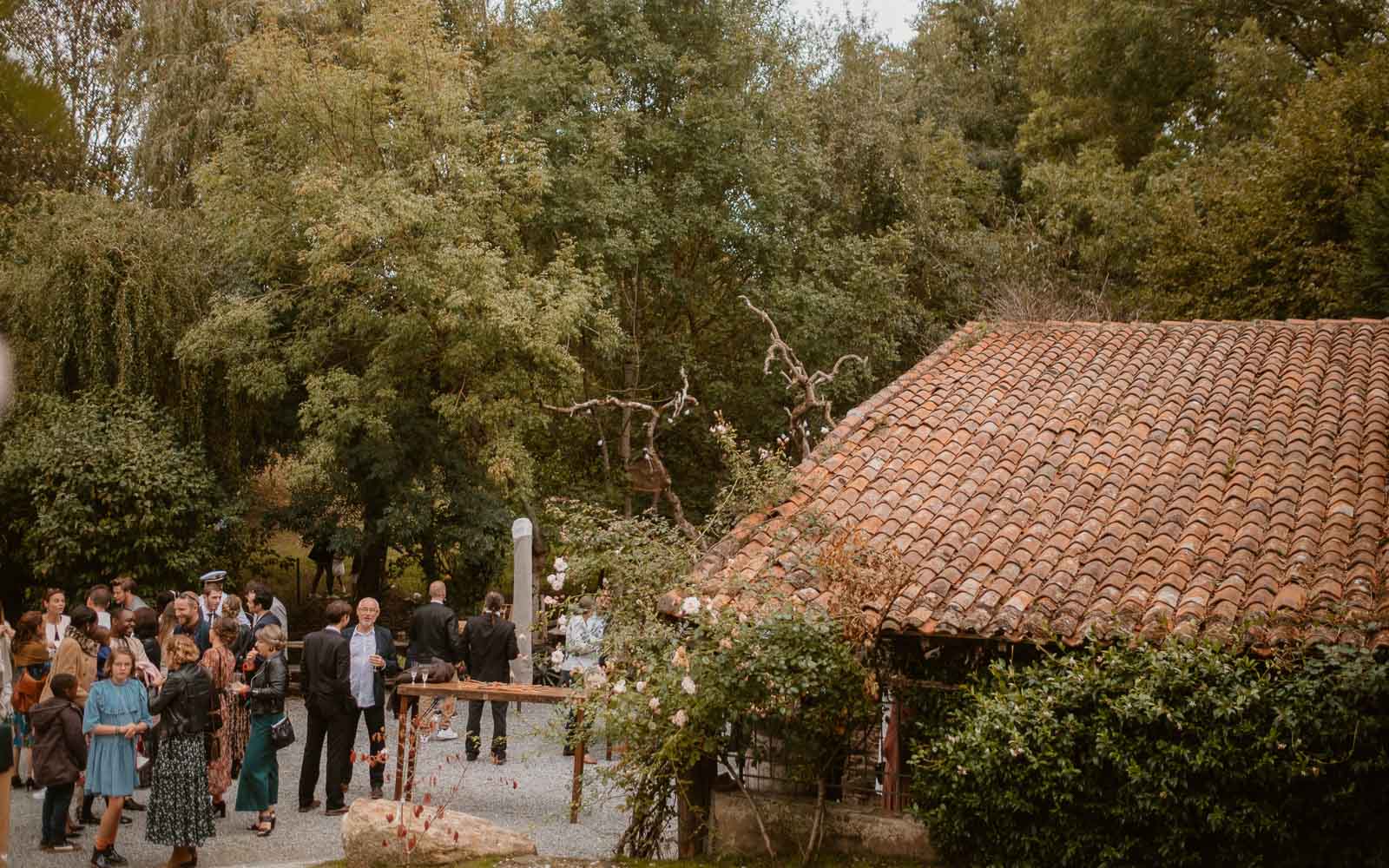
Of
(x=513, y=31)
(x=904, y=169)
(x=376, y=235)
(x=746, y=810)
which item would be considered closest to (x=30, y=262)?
(x=376, y=235)

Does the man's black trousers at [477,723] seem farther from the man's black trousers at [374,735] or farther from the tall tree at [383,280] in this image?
the tall tree at [383,280]

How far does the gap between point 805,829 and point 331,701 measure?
13.5 feet

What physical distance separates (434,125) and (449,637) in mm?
8863

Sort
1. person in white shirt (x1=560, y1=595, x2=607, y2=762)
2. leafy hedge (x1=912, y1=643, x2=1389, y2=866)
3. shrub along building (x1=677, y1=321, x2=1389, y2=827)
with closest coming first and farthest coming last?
leafy hedge (x1=912, y1=643, x2=1389, y2=866), shrub along building (x1=677, y1=321, x2=1389, y2=827), person in white shirt (x1=560, y1=595, x2=607, y2=762)

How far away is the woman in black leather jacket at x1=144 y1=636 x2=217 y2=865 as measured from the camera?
8.20m

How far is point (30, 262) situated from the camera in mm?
17344

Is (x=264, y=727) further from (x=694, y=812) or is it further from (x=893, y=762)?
(x=893, y=762)

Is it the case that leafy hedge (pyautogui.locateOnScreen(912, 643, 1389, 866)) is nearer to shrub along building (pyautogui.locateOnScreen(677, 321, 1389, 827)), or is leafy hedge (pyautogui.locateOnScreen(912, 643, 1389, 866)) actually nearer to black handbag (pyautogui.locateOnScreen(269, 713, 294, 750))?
shrub along building (pyautogui.locateOnScreen(677, 321, 1389, 827))

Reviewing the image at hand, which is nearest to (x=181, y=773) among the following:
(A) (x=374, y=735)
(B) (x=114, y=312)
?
(A) (x=374, y=735)

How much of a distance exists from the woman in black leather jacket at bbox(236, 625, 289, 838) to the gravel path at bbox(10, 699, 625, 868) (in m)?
0.25

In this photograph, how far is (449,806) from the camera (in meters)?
10.5

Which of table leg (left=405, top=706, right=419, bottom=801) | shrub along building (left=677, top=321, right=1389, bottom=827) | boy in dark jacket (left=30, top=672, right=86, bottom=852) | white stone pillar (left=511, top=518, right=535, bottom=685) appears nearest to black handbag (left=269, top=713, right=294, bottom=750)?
table leg (left=405, top=706, right=419, bottom=801)

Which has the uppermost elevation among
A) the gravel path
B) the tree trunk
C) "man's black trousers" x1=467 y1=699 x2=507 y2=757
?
the tree trunk

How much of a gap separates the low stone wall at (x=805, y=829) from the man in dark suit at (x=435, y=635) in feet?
11.9
